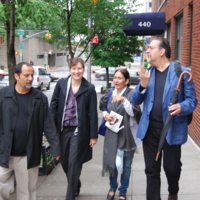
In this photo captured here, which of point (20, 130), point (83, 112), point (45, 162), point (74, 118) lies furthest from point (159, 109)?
point (45, 162)

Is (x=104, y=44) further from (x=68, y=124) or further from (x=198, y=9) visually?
A: (x=68, y=124)

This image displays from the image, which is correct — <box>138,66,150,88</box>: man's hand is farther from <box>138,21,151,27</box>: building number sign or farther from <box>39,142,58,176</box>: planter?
<box>138,21,151,27</box>: building number sign

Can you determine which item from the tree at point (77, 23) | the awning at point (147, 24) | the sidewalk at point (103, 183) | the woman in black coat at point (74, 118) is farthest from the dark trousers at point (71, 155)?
the awning at point (147, 24)

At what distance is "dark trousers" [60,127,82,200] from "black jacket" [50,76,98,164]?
0.21ft

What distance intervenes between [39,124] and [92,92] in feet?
2.87

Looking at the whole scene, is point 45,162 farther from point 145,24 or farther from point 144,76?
point 145,24

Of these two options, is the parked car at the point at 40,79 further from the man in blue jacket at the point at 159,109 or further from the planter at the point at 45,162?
the man in blue jacket at the point at 159,109

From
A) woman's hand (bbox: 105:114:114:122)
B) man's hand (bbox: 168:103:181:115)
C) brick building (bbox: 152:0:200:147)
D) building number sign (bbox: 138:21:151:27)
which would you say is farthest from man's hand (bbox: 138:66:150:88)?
building number sign (bbox: 138:21:151:27)

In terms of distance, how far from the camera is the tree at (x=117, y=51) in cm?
1928

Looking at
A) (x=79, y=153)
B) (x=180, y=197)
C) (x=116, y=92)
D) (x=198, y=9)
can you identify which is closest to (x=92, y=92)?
(x=116, y=92)

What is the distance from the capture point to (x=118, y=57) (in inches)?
778

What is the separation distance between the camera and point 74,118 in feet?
14.7

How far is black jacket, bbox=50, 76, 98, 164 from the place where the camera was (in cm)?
445

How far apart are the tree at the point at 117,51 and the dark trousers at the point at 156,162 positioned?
14.9m
